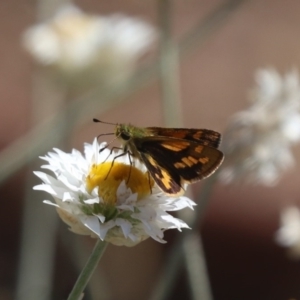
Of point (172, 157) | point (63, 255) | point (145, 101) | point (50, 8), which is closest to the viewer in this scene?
point (172, 157)

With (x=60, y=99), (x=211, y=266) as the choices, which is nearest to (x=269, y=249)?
(x=211, y=266)

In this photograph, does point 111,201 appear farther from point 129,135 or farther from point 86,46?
point 86,46

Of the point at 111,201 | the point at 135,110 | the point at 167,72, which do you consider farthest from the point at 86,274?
the point at 135,110

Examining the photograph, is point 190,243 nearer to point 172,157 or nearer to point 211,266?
point 172,157

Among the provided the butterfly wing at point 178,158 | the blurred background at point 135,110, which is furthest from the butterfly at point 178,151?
the blurred background at point 135,110

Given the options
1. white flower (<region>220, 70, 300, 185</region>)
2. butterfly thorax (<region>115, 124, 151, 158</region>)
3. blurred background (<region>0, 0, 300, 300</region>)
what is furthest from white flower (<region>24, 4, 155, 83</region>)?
butterfly thorax (<region>115, 124, 151, 158</region>)

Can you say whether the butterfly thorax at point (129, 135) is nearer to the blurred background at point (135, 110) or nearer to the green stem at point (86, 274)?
the green stem at point (86, 274)

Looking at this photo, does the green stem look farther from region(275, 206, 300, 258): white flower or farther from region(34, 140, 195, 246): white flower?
region(275, 206, 300, 258): white flower
